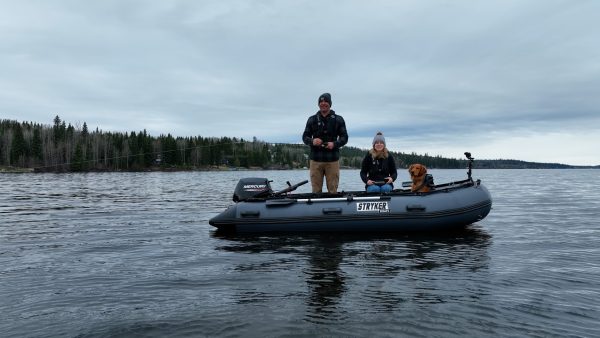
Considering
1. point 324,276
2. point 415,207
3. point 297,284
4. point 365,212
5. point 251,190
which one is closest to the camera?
point 297,284

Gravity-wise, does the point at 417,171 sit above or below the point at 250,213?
above

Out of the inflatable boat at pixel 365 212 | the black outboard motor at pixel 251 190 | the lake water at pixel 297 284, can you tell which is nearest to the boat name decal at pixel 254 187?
the black outboard motor at pixel 251 190

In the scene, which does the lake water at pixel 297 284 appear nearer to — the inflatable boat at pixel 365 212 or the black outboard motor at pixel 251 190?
the inflatable boat at pixel 365 212

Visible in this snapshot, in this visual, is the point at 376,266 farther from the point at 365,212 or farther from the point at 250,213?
the point at 250,213

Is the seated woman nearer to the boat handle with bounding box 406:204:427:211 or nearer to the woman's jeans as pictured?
the woman's jeans

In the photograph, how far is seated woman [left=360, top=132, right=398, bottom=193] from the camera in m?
11.2

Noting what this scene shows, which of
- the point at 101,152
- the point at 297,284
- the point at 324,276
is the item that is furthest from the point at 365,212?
the point at 101,152

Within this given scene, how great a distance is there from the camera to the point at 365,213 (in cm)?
1007

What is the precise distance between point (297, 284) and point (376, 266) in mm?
1615

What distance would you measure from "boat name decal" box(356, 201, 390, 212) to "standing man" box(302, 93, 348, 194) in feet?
4.15

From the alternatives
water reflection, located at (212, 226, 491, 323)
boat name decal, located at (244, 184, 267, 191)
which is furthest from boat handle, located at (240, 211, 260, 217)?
boat name decal, located at (244, 184, 267, 191)

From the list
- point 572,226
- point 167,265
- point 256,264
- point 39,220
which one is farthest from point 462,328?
point 39,220

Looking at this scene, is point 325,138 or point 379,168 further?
point 379,168

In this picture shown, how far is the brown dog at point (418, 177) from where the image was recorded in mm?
10812
